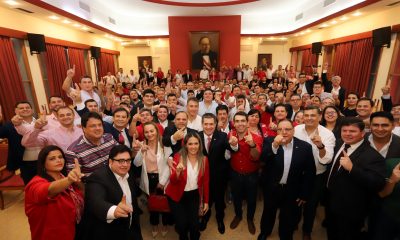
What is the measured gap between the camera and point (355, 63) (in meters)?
8.77

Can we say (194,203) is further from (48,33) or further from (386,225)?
(48,33)

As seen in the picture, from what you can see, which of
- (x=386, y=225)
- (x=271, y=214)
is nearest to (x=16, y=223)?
(x=271, y=214)

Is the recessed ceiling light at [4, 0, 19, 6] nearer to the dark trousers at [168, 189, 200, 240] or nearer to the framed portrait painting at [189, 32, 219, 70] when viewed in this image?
the dark trousers at [168, 189, 200, 240]

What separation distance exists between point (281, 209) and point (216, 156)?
112cm

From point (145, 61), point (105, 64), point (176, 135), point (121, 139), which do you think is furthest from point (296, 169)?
point (145, 61)

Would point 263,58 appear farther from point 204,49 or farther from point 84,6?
point 84,6

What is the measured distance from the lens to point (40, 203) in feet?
5.72

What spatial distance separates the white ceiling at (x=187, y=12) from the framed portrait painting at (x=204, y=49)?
4.09 ft

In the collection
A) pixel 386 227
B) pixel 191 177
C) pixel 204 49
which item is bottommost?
pixel 386 227

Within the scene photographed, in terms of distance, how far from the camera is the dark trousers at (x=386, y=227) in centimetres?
204

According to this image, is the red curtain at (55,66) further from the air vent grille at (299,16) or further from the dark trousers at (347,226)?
the air vent grille at (299,16)

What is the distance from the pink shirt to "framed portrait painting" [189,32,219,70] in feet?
37.2

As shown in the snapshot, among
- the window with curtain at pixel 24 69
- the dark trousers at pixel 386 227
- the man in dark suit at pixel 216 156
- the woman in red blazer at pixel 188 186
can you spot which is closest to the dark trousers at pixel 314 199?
the dark trousers at pixel 386 227

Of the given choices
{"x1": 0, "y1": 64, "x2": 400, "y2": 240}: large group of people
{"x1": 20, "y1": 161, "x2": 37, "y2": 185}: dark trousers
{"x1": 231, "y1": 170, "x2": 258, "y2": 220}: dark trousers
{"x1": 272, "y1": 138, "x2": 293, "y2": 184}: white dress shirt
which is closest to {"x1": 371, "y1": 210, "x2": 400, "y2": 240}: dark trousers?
{"x1": 0, "y1": 64, "x2": 400, "y2": 240}: large group of people
